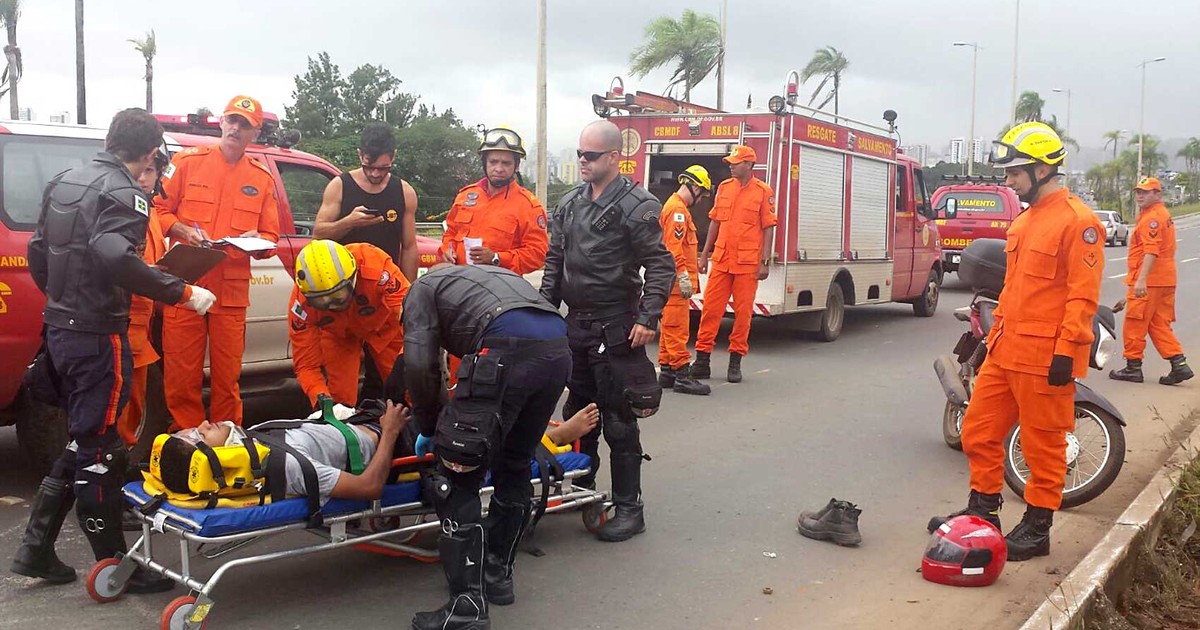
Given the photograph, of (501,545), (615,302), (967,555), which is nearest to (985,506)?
(967,555)

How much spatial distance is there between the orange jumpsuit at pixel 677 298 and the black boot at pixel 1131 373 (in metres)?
4.20

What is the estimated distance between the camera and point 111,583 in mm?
4219

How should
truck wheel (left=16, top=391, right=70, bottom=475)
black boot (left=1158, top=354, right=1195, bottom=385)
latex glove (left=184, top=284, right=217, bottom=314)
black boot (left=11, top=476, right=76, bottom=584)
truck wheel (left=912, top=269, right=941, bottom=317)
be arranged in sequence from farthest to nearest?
truck wheel (left=912, top=269, right=941, bottom=317) < black boot (left=1158, top=354, right=1195, bottom=385) < truck wheel (left=16, top=391, right=70, bottom=475) < latex glove (left=184, top=284, right=217, bottom=314) < black boot (left=11, top=476, right=76, bottom=584)

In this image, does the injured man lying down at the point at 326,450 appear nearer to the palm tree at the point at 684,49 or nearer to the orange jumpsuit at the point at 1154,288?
the orange jumpsuit at the point at 1154,288

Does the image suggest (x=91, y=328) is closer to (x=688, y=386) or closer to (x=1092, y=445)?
(x=1092, y=445)

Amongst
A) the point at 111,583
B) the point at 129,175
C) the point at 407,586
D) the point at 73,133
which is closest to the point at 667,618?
the point at 407,586

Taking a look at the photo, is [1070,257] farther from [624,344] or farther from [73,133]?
[73,133]

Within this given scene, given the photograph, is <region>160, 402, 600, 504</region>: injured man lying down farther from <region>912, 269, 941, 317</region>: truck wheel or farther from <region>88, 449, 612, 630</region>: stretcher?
<region>912, 269, 941, 317</region>: truck wheel

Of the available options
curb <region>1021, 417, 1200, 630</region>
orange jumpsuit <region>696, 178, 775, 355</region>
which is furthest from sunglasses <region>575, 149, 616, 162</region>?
orange jumpsuit <region>696, 178, 775, 355</region>

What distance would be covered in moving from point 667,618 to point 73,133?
403 cm

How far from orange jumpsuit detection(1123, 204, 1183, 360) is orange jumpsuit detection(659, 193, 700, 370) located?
408 centimetres

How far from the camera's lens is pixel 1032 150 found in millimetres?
4949

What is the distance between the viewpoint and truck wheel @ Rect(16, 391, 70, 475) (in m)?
5.50

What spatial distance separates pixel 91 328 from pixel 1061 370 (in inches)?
163
